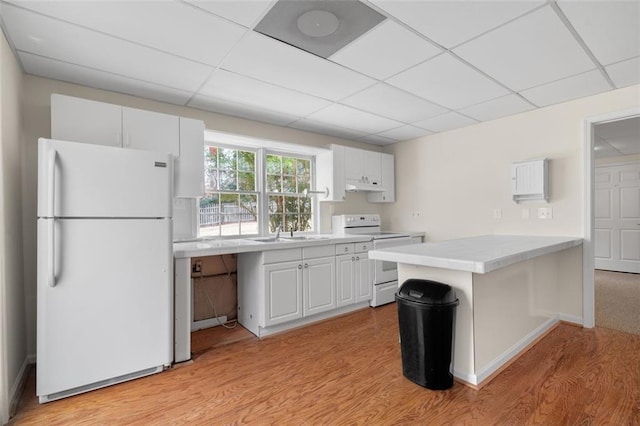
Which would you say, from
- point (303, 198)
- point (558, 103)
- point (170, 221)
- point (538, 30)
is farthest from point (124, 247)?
point (558, 103)

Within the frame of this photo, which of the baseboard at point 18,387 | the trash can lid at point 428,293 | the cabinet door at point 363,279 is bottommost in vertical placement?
the baseboard at point 18,387

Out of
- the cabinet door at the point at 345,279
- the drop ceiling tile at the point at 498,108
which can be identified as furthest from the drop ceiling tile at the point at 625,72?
the cabinet door at the point at 345,279

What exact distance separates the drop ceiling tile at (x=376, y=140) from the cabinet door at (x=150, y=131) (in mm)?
2629

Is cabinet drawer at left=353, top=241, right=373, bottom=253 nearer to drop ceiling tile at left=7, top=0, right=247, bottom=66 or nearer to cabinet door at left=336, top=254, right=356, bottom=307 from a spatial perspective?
cabinet door at left=336, top=254, right=356, bottom=307

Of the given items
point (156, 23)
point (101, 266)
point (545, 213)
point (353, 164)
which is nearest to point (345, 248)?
point (353, 164)

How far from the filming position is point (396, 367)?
2.39 metres

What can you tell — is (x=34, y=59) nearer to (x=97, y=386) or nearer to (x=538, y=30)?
(x=97, y=386)

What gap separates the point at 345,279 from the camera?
3.61 meters

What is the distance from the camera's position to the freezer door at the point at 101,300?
6.42ft

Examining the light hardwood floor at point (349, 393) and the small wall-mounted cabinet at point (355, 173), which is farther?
the small wall-mounted cabinet at point (355, 173)

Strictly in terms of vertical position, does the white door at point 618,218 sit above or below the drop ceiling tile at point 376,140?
below

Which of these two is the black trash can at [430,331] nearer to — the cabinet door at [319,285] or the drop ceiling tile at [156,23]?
the cabinet door at [319,285]

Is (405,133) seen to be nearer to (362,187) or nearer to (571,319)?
(362,187)

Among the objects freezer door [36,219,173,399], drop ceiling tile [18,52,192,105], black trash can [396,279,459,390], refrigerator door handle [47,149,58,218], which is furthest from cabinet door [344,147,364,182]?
refrigerator door handle [47,149,58,218]
